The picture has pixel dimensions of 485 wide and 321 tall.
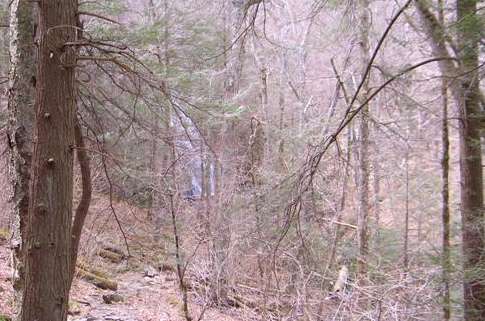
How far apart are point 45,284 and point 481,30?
3.80 m

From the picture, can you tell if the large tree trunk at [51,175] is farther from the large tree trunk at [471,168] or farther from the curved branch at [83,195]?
the large tree trunk at [471,168]

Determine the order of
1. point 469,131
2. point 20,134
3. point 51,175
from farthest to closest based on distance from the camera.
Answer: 1. point 469,131
2. point 20,134
3. point 51,175

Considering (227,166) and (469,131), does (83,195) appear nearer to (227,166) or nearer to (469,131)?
(469,131)

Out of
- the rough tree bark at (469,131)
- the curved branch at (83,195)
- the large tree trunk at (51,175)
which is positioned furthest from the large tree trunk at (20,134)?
the rough tree bark at (469,131)

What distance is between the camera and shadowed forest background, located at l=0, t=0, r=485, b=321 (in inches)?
122

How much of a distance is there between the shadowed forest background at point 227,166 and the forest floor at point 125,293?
6cm

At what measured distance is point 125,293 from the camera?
10.1m

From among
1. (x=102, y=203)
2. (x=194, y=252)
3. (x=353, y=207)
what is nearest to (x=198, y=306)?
(x=194, y=252)

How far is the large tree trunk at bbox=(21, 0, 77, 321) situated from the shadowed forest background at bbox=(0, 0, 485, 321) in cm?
1

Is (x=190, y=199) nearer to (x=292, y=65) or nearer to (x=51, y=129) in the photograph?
(x=51, y=129)

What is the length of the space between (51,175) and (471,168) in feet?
14.6

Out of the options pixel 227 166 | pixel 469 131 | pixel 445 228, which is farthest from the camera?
pixel 227 166

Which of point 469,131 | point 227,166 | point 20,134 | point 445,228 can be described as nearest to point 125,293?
point 227,166

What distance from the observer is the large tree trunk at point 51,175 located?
2.86m
